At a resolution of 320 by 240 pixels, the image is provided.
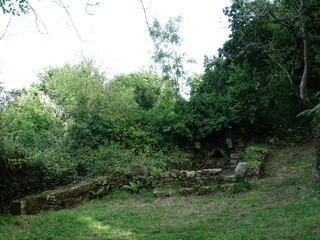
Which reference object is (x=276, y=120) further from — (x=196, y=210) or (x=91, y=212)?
(x=91, y=212)

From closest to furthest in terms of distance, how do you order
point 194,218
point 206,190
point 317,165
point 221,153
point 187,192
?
point 194,218
point 317,165
point 206,190
point 187,192
point 221,153

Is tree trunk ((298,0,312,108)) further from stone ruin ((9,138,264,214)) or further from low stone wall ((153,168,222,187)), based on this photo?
low stone wall ((153,168,222,187))

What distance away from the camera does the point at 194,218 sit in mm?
6824

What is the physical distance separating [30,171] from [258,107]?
1117 cm

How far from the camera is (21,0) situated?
3660mm

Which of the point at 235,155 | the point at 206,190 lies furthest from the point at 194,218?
the point at 235,155

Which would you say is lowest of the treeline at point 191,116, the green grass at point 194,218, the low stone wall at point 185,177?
the green grass at point 194,218

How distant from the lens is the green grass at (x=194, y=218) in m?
5.44

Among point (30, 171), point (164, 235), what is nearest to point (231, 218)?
point (164, 235)

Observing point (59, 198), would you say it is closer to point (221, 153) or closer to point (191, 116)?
point (191, 116)

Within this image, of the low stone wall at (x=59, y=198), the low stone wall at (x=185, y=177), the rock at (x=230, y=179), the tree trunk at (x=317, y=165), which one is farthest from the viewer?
the low stone wall at (x=185, y=177)

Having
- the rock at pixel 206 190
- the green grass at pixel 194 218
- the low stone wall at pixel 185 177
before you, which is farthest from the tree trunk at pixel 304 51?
the rock at pixel 206 190

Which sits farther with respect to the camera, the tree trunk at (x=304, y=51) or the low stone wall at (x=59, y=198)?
the tree trunk at (x=304, y=51)

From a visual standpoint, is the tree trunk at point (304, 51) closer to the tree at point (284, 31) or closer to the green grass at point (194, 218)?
the tree at point (284, 31)
